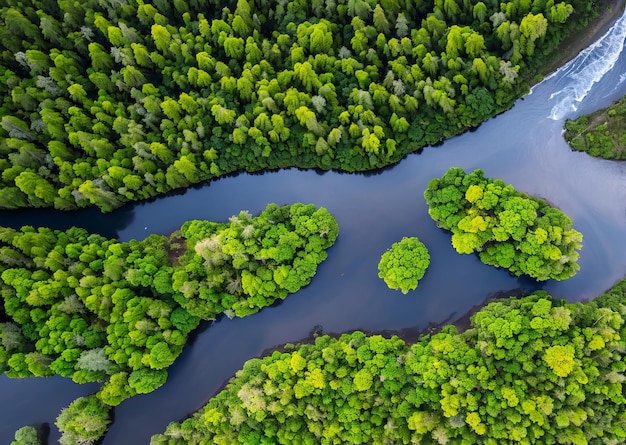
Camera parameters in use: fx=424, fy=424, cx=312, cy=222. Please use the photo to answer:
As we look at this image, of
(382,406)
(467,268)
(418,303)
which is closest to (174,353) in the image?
(382,406)

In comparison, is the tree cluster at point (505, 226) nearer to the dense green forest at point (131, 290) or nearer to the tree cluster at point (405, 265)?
the tree cluster at point (405, 265)

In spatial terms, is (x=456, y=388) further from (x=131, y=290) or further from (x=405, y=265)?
(x=131, y=290)

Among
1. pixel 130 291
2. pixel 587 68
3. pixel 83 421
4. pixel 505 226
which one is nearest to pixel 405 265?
pixel 505 226

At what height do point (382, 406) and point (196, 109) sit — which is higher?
point (196, 109)

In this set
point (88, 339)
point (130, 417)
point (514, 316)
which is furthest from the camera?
point (130, 417)

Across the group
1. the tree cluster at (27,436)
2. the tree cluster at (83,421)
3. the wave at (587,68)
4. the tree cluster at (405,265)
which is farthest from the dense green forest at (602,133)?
the tree cluster at (27,436)

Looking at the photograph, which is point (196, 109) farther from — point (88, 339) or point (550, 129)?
point (550, 129)

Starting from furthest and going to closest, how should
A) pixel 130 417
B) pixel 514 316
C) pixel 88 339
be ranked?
1. pixel 130 417
2. pixel 88 339
3. pixel 514 316

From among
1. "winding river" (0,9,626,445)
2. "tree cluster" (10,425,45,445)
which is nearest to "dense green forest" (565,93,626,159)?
"winding river" (0,9,626,445)
